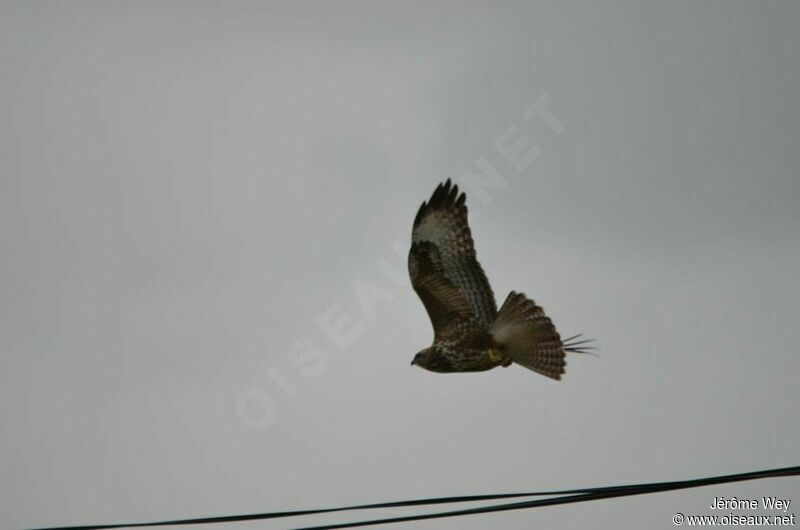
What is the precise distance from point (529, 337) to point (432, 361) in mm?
963

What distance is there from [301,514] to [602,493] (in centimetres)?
159

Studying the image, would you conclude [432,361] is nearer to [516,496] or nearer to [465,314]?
[465,314]

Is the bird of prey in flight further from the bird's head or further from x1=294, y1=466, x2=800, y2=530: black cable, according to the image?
x1=294, y1=466, x2=800, y2=530: black cable

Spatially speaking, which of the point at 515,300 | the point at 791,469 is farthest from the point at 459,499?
the point at 515,300

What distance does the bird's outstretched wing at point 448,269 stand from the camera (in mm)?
10547

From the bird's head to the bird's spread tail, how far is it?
0.53m

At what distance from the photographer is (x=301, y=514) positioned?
5773mm

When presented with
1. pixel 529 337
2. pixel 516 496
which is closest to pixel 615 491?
pixel 516 496

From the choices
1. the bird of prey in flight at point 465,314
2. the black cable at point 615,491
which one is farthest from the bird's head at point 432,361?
the black cable at point 615,491

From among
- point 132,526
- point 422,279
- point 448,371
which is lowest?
point 132,526

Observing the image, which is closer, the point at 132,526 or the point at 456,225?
the point at 132,526

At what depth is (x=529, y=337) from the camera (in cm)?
1043

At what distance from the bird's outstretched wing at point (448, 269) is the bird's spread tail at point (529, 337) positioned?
164 mm

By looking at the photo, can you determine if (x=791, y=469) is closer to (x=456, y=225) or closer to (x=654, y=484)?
(x=654, y=484)
